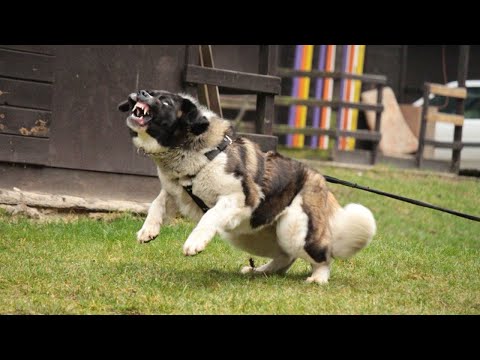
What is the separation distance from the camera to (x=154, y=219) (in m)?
6.70

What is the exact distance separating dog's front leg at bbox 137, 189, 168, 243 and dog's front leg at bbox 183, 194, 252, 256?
1.30ft

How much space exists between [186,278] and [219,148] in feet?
3.81

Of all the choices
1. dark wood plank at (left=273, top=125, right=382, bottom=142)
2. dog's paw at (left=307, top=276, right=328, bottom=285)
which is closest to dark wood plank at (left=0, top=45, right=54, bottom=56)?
dog's paw at (left=307, top=276, right=328, bottom=285)

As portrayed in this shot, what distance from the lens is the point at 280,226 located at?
702cm

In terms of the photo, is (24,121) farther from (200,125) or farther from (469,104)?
(469,104)

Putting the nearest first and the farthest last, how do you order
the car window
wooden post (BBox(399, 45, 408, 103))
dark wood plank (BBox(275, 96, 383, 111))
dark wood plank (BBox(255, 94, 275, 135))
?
dark wood plank (BBox(255, 94, 275, 135)) → dark wood plank (BBox(275, 96, 383, 111)) → the car window → wooden post (BBox(399, 45, 408, 103))

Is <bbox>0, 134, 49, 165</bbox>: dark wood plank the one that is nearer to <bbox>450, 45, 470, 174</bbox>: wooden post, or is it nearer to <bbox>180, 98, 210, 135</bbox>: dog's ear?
<bbox>180, 98, 210, 135</bbox>: dog's ear

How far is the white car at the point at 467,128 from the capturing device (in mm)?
21141

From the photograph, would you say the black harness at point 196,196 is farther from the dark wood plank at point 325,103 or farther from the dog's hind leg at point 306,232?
the dark wood plank at point 325,103

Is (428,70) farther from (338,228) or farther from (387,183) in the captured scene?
(338,228)

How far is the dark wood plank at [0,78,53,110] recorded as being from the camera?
960 centimetres

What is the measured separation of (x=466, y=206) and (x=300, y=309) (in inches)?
378

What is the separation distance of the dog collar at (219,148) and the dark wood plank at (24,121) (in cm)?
364

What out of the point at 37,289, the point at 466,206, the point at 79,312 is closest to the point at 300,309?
the point at 79,312
